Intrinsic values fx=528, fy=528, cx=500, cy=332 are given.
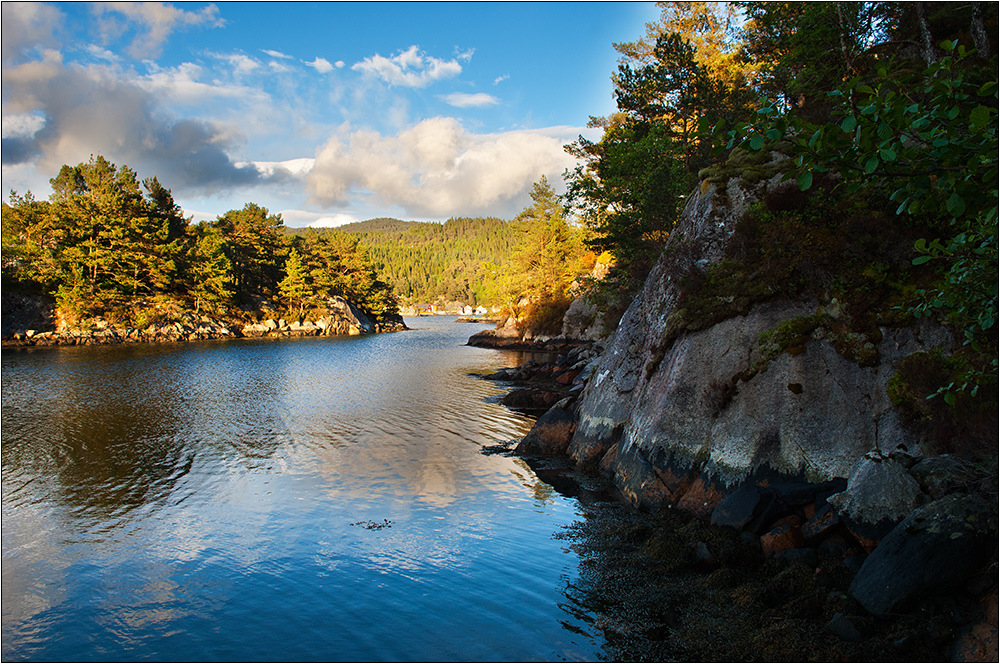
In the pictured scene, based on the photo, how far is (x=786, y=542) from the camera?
28.4 ft

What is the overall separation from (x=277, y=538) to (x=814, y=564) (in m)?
9.78

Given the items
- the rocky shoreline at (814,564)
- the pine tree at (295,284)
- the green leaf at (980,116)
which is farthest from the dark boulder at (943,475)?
the pine tree at (295,284)

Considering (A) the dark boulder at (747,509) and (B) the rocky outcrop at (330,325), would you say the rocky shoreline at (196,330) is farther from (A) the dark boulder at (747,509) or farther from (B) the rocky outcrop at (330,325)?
(A) the dark boulder at (747,509)

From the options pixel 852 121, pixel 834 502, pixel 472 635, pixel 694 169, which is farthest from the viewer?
pixel 694 169

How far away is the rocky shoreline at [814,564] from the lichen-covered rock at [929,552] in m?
0.01

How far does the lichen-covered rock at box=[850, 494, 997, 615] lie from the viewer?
6441mm

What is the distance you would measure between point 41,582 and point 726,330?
14.3 meters

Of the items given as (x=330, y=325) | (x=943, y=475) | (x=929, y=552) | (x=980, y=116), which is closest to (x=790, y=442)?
(x=943, y=475)

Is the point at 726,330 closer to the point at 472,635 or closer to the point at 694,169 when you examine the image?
the point at 472,635

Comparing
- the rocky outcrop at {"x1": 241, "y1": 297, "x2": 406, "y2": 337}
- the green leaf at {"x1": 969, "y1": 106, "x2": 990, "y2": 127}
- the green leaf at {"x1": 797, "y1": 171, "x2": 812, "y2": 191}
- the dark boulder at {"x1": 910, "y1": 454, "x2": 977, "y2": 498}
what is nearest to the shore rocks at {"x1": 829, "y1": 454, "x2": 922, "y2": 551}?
the dark boulder at {"x1": 910, "y1": 454, "x2": 977, "y2": 498}

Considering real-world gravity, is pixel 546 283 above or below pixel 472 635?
above

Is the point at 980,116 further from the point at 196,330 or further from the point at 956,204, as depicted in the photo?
the point at 196,330

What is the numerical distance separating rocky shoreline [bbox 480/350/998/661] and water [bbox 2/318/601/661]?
109cm

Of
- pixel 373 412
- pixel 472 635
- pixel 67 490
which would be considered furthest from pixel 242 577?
pixel 373 412
